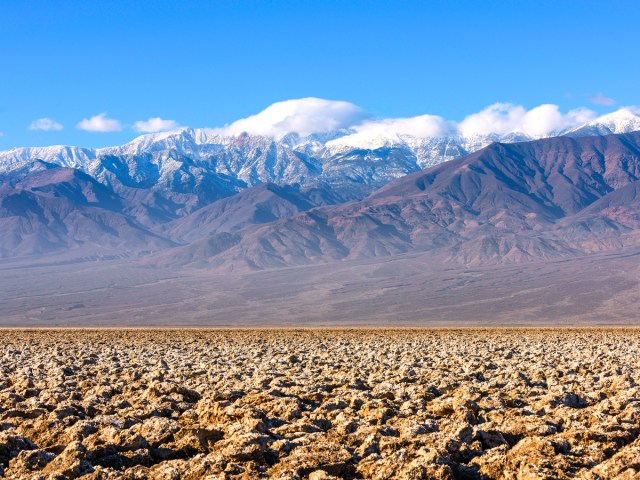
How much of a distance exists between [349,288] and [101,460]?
144 metres

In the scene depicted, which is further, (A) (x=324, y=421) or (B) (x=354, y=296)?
(B) (x=354, y=296)

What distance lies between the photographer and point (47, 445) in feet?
26.7

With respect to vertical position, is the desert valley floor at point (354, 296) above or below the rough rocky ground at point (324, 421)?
below

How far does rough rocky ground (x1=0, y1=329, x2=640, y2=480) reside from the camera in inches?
269

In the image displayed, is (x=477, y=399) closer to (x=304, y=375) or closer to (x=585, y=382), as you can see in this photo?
(x=585, y=382)

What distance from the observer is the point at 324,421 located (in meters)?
9.02

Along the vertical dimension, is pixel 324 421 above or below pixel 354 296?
above

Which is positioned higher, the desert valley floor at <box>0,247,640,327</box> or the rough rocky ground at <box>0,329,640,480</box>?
the rough rocky ground at <box>0,329,640,480</box>

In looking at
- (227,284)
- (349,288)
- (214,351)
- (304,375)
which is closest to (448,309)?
(349,288)

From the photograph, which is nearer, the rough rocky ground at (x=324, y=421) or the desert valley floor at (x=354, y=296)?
the rough rocky ground at (x=324, y=421)

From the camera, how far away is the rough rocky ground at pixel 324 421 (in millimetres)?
6824

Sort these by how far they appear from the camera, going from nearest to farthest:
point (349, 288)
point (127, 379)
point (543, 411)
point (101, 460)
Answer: point (101, 460) → point (543, 411) → point (127, 379) → point (349, 288)

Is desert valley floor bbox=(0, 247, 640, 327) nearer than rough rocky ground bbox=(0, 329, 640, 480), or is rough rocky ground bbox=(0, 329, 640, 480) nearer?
rough rocky ground bbox=(0, 329, 640, 480)

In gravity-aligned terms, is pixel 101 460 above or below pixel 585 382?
above
